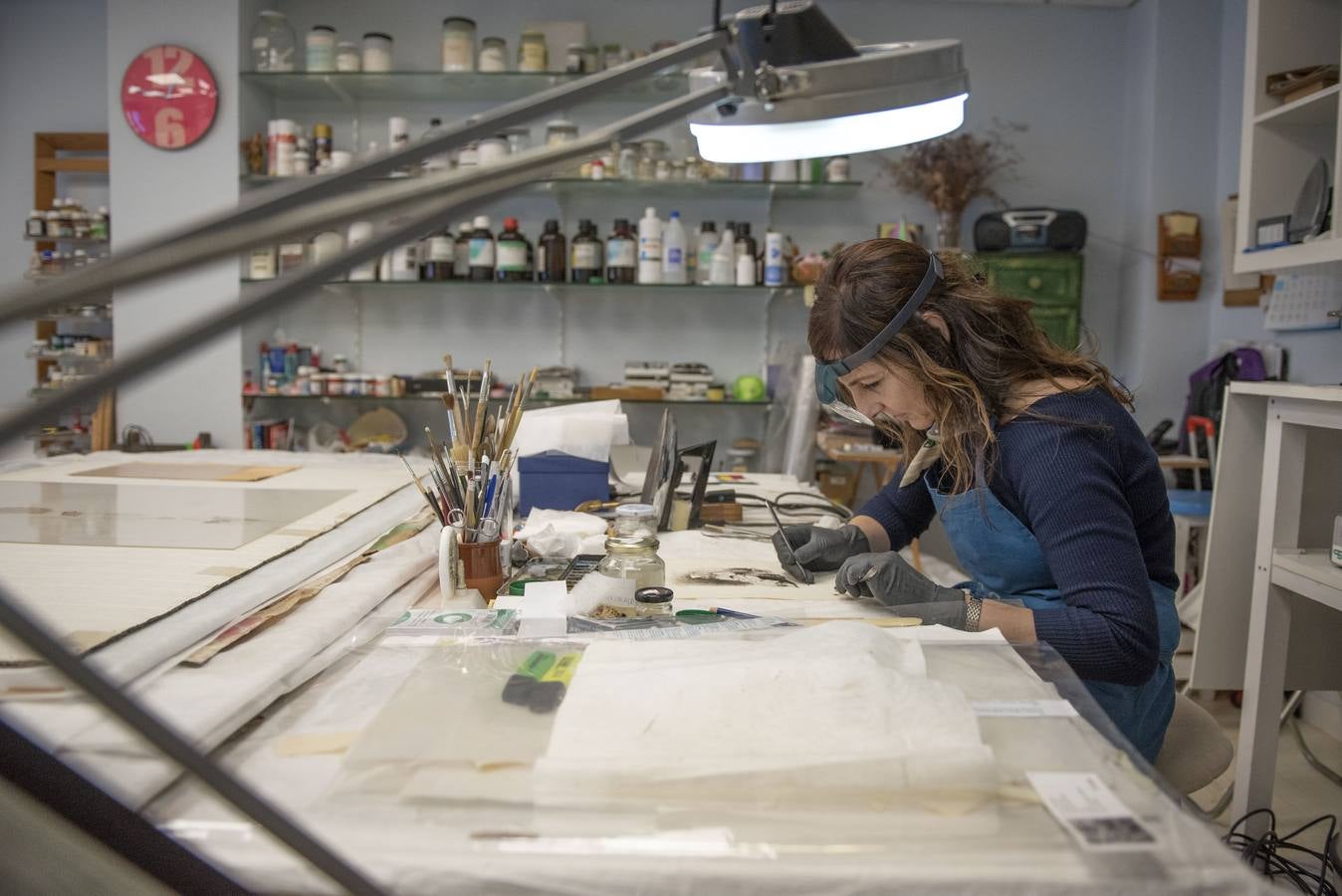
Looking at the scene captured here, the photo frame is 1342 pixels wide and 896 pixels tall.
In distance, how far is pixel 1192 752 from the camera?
1.42m

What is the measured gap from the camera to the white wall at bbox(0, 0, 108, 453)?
15.0 feet

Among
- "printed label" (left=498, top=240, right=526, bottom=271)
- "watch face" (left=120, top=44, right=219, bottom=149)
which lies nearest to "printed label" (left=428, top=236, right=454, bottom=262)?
"printed label" (left=498, top=240, right=526, bottom=271)

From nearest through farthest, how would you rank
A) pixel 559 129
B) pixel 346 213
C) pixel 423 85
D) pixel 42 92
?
pixel 346 213, pixel 559 129, pixel 423 85, pixel 42 92

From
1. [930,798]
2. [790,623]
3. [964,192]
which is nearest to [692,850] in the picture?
[930,798]

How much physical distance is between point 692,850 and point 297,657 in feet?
1.83

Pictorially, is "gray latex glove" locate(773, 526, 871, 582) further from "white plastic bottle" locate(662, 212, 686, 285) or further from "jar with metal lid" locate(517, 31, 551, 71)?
"jar with metal lid" locate(517, 31, 551, 71)

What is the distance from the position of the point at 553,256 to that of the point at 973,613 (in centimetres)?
328

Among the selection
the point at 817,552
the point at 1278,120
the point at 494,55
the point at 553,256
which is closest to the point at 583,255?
the point at 553,256

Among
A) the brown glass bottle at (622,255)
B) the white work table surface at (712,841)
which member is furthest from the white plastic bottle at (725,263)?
the white work table surface at (712,841)

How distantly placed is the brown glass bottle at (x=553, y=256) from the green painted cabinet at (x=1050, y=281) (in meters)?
1.86

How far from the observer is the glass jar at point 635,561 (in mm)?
1328

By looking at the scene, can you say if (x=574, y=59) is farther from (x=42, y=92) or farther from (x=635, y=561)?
(x=635, y=561)

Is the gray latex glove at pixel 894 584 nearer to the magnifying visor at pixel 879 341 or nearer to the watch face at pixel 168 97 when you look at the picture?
the magnifying visor at pixel 879 341

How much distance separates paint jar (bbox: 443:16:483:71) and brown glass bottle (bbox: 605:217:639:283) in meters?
0.98
